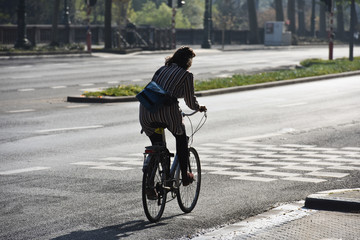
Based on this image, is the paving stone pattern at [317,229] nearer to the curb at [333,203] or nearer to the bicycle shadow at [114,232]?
the curb at [333,203]

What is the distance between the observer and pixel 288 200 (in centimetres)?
884

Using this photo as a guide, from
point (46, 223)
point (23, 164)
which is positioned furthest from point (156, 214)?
point (23, 164)

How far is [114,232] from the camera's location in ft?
23.5

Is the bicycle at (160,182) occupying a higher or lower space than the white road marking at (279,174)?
higher

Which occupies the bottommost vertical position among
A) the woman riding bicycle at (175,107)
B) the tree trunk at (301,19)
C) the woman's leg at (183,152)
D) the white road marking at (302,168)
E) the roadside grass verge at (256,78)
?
the white road marking at (302,168)

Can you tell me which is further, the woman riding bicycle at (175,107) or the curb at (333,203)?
the curb at (333,203)

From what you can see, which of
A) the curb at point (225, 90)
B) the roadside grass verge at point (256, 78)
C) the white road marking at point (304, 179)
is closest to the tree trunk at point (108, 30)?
the roadside grass verge at point (256, 78)

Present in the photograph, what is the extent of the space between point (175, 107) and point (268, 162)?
4.26 metres

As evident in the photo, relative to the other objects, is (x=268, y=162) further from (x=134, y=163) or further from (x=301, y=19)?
(x=301, y=19)

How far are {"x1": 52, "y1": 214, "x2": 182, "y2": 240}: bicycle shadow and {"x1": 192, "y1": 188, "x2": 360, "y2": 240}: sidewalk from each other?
1.99 feet

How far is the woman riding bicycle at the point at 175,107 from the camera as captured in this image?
7.61m

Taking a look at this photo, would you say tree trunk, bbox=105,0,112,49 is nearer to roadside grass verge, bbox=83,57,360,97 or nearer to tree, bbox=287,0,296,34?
roadside grass verge, bbox=83,57,360,97

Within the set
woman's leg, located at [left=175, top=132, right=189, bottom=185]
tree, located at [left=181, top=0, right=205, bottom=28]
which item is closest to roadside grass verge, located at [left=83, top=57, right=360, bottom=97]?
woman's leg, located at [left=175, top=132, right=189, bottom=185]

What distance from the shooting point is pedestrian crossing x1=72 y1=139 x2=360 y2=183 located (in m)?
10.5
